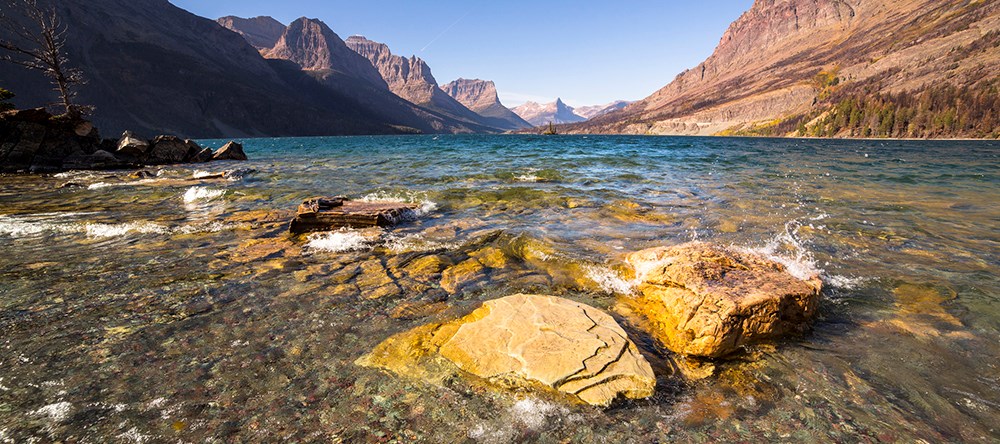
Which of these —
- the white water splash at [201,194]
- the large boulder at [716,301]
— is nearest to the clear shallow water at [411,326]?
the large boulder at [716,301]

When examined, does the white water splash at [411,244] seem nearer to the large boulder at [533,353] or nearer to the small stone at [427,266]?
the small stone at [427,266]

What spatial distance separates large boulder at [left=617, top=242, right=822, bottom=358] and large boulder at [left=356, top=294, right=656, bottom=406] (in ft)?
2.81

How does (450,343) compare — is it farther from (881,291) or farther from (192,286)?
(881,291)

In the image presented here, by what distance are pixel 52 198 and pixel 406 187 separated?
41.5 feet

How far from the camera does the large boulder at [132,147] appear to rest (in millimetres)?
29372

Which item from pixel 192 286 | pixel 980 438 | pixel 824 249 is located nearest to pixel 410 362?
pixel 192 286

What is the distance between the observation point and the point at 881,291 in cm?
595

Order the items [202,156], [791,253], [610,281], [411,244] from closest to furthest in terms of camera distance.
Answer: [610,281]
[791,253]
[411,244]
[202,156]

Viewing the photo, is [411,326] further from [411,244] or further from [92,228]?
[92,228]

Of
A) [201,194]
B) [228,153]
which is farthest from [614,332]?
[228,153]

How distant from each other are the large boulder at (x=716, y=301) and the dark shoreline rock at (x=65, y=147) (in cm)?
3466

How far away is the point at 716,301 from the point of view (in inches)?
182

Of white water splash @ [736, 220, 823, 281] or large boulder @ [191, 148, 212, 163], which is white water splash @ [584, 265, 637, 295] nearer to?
white water splash @ [736, 220, 823, 281]

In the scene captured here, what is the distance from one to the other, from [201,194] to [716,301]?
17447mm
